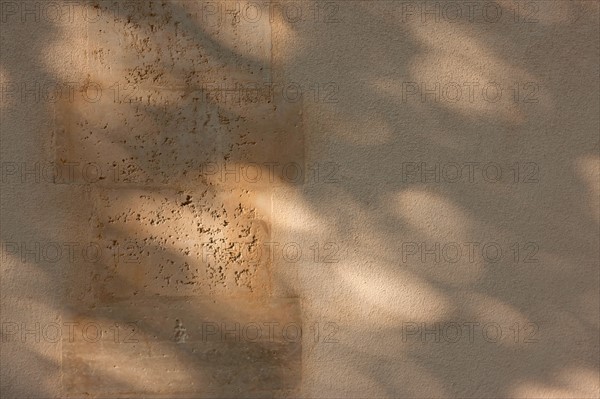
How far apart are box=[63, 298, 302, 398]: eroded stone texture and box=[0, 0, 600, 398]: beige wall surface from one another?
0.04ft

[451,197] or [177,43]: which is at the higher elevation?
[177,43]

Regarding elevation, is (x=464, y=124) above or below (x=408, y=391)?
above

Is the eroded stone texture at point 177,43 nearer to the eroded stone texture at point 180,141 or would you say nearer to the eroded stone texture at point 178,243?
the eroded stone texture at point 180,141

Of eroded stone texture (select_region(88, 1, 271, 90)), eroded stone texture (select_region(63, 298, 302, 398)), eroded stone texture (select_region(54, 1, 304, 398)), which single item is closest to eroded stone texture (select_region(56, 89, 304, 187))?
eroded stone texture (select_region(54, 1, 304, 398))

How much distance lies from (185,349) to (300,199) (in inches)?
38.7

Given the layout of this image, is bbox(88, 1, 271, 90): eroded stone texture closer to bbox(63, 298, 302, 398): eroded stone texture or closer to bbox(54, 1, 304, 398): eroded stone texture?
bbox(54, 1, 304, 398): eroded stone texture

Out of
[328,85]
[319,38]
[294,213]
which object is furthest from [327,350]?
[319,38]

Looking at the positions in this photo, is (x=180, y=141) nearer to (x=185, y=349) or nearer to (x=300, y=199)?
(x=300, y=199)

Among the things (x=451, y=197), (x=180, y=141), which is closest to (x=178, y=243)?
(x=180, y=141)

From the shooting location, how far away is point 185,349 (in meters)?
2.80

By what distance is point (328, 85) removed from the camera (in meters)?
2.83

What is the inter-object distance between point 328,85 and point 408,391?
1677 millimetres

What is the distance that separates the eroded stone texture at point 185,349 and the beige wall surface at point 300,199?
11 mm

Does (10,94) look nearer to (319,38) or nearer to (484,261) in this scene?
(319,38)
